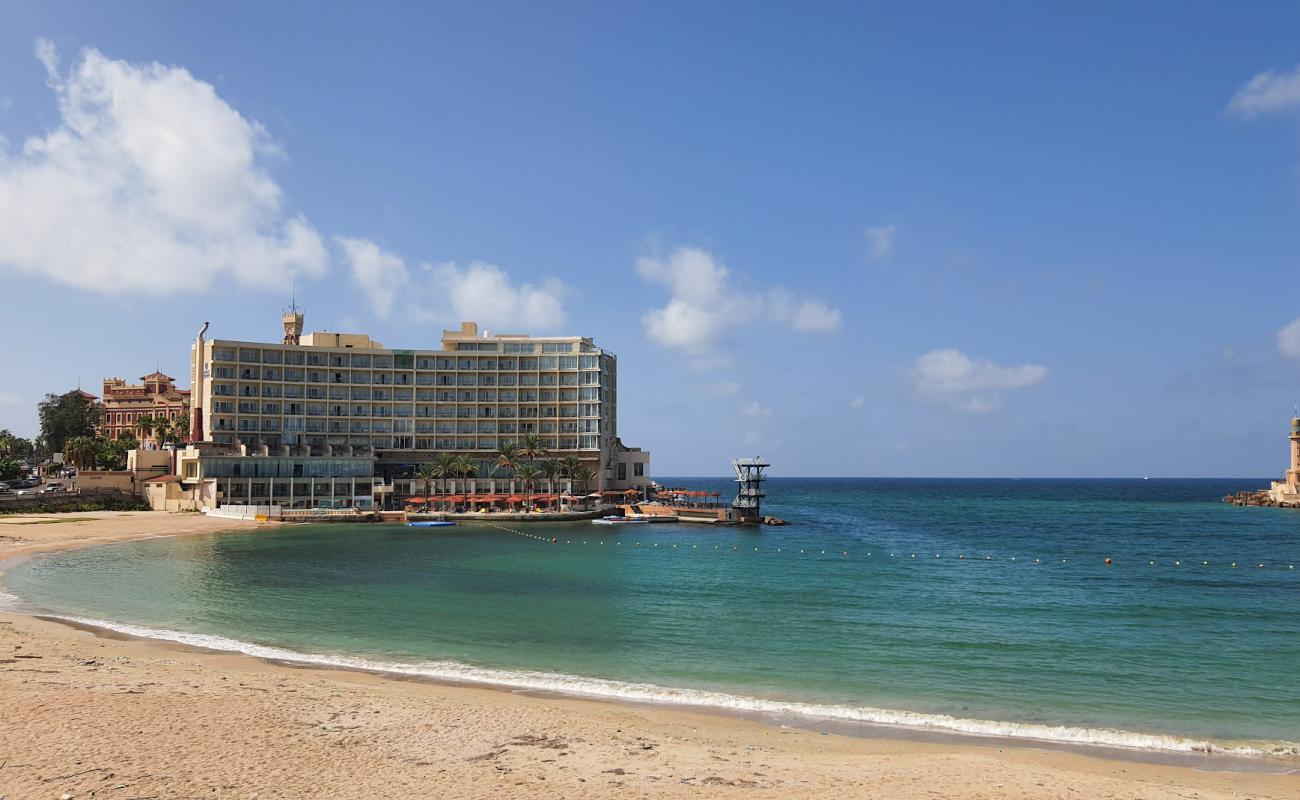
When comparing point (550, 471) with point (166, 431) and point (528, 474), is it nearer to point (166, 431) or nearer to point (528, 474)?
point (528, 474)

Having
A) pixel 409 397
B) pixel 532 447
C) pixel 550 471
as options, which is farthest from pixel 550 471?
pixel 409 397

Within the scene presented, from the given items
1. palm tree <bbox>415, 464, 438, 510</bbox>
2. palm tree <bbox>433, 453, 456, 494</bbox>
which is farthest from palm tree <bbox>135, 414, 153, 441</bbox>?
palm tree <bbox>433, 453, 456, 494</bbox>

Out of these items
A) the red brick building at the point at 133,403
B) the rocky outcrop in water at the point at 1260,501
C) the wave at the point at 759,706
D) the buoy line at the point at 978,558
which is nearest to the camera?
the wave at the point at 759,706

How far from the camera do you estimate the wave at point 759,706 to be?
76.3ft

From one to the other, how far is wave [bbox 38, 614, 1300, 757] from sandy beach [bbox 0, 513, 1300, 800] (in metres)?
1.26

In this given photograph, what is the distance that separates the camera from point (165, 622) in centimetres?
3934

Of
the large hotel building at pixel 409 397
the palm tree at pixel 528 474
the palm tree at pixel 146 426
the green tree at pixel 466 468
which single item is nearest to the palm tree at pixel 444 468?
the green tree at pixel 466 468

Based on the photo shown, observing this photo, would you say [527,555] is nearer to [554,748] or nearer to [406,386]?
[554,748]

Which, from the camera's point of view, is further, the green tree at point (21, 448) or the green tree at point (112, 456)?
the green tree at point (21, 448)

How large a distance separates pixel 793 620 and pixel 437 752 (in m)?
25.1

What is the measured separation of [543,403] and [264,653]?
358 ft

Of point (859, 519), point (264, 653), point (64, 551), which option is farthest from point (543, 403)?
point (264, 653)

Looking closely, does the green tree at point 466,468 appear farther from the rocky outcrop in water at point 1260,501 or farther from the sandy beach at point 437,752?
the rocky outcrop in water at point 1260,501

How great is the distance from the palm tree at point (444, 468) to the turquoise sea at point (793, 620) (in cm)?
4483
